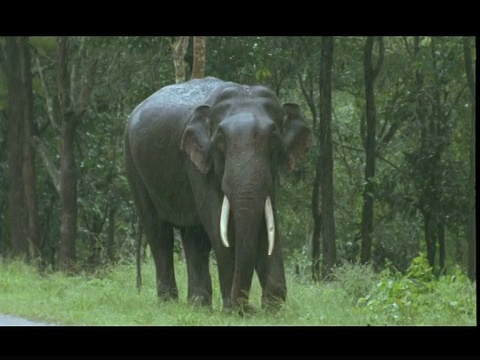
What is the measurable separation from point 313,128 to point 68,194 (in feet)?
28.1

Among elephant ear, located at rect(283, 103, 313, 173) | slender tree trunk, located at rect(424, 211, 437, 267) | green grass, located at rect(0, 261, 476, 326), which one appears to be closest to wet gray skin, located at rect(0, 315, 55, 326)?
green grass, located at rect(0, 261, 476, 326)

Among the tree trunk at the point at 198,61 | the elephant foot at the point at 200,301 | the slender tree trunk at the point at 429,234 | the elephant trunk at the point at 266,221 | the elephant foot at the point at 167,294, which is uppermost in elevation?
the tree trunk at the point at 198,61

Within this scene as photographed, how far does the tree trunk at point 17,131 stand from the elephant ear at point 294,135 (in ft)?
41.2

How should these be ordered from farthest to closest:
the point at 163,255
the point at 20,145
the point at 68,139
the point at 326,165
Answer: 1. the point at 20,145
2. the point at 326,165
3. the point at 68,139
4. the point at 163,255

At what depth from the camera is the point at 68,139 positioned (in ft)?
79.9

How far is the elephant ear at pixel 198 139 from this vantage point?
13.7 m

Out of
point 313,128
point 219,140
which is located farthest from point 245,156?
point 313,128

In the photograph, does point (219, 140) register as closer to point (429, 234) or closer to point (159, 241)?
point (159, 241)

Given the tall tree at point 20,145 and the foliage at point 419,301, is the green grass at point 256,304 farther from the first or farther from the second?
the tall tree at point 20,145

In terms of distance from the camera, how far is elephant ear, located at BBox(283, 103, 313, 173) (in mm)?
13773

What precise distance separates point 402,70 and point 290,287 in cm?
1612

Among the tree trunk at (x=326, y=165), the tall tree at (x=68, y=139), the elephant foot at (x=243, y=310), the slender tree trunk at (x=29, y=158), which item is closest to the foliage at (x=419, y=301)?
the elephant foot at (x=243, y=310)

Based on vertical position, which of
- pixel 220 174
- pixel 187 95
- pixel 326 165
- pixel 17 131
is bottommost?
pixel 326 165
